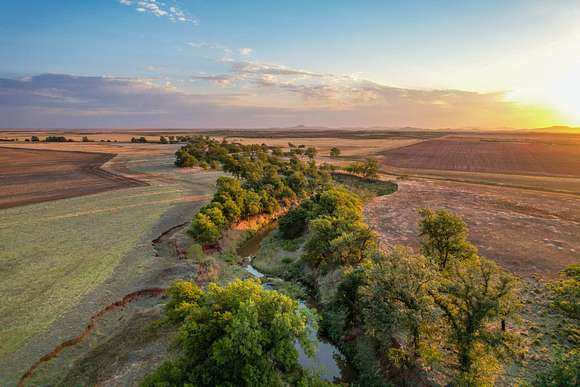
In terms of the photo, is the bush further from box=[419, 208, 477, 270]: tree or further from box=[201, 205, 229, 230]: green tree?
box=[419, 208, 477, 270]: tree

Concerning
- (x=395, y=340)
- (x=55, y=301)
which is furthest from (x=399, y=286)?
(x=55, y=301)

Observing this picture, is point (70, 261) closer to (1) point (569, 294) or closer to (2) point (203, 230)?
(2) point (203, 230)

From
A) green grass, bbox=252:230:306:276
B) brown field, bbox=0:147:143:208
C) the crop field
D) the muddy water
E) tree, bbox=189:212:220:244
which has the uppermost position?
brown field, bbox=0:147:143:208

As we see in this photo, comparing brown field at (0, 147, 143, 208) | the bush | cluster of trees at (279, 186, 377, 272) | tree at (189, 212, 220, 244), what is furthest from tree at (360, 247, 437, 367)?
brown field at (0, 147, 143, 208)

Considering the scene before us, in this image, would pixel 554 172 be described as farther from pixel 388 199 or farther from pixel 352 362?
pixel 352 362

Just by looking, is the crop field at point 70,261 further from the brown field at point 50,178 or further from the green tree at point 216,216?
the green tree at point 216,216
